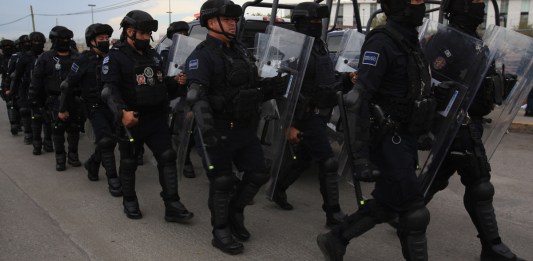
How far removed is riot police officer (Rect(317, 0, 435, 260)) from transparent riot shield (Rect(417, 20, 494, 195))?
0.90ft

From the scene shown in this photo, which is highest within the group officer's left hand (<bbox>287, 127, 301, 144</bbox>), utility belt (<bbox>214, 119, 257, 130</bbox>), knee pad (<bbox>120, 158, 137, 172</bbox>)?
utility belt (<bbox>214, 119, 257, 130</bbox>)

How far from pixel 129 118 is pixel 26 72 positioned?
510cm

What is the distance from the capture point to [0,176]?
607 cm

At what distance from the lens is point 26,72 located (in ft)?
26.5

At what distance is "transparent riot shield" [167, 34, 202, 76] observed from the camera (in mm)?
5109

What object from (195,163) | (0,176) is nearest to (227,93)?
(195,163)

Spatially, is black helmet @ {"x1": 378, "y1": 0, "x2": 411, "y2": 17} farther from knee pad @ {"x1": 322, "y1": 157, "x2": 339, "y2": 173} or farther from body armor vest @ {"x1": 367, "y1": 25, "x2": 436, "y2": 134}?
knee pad @ {"x1": 322, "y1": 157, "x2": 339, "y2": 173}

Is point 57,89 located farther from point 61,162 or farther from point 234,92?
point 234,92

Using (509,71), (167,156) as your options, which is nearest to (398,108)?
(509,71)

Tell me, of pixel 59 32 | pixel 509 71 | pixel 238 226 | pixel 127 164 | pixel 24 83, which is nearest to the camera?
pixel 509 71

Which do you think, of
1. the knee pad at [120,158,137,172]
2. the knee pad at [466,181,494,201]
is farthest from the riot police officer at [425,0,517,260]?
the knee pad at [120,158,137,172]

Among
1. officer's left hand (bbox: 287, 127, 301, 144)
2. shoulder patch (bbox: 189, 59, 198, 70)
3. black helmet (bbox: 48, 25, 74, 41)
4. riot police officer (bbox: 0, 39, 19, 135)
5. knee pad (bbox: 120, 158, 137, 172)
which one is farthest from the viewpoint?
riot police officer (bbox: 0, 39, 19, 135)

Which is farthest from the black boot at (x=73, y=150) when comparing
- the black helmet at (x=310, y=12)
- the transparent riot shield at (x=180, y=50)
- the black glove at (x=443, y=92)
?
the black glove at (x=443, y=92)

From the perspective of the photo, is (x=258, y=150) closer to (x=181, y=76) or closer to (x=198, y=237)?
(x=198, y=237)
